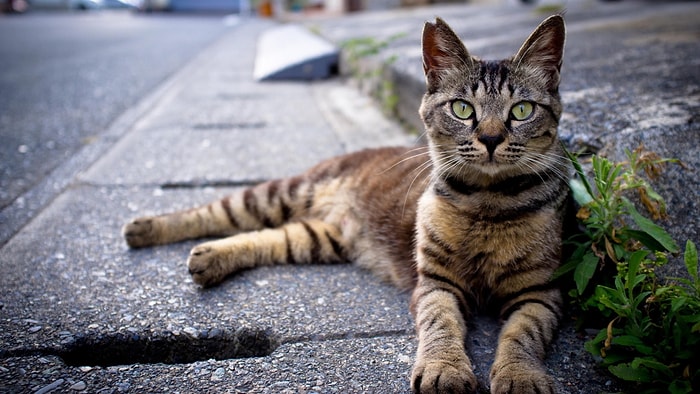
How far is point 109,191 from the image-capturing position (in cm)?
318

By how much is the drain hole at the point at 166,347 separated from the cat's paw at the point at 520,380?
723 mm

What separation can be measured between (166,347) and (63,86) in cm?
539

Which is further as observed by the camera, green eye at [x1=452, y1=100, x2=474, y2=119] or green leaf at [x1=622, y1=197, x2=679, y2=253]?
green eye at [x1=452, y1=100, x2=474, y2=119]

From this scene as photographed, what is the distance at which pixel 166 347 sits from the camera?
188 centimetres

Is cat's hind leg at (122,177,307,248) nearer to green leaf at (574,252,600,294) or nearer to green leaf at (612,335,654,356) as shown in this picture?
green leaf at (574,252,600,294)

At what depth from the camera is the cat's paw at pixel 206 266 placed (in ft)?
7.29

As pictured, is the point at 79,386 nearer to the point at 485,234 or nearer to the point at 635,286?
the point at 485,234

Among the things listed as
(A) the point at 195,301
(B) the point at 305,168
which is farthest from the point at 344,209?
(A) the point at 195,301

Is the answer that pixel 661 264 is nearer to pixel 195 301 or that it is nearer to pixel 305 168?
pixel 195 301

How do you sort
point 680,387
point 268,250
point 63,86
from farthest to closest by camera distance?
point 63,86
point 268,250
point 680,387

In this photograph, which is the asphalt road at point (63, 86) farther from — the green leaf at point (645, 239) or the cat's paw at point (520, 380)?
the green leaf at point (645, 239)

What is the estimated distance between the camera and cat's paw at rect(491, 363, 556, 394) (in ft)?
5.24

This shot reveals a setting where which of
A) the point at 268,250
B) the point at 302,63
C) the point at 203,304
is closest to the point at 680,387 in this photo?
the point at 203,304

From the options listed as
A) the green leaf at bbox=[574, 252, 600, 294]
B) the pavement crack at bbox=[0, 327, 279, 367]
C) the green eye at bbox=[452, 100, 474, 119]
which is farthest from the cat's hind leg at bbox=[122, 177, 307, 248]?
the green leaf at bbox=[574, 252, 600, 294]
